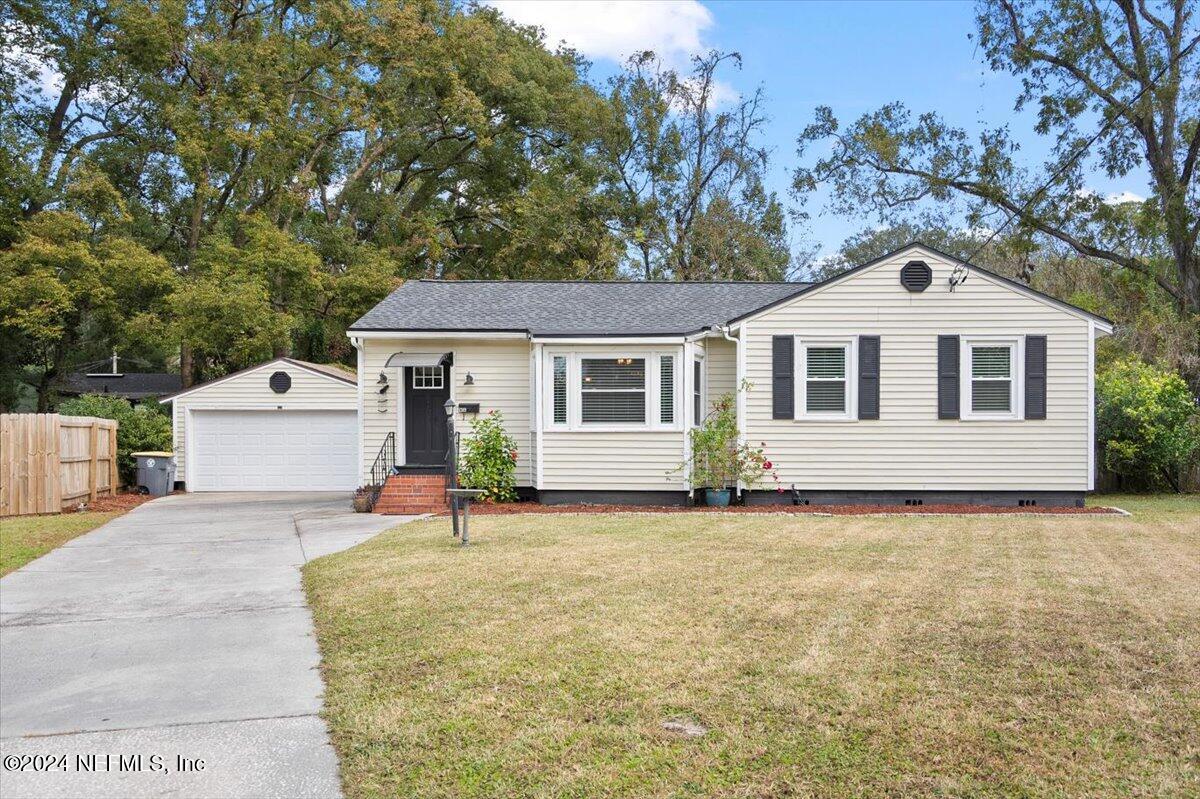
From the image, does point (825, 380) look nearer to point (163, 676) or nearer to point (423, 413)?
point (423, 413)

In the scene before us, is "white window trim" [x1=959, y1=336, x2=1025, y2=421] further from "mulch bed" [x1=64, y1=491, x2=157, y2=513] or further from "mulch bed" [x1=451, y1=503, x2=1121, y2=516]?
"mulch bed" [x1=64, y1=491, x2=157, y2=513]

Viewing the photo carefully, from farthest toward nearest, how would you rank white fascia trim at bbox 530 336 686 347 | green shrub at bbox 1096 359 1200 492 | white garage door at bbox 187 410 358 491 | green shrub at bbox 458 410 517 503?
white garage door at bbox 187 410 358 491 < green shrub at bbox 1096 359 1200 492 < green shrub at bbox 458 410 517 503 < white fascia trim at bbox 530 336 686 347

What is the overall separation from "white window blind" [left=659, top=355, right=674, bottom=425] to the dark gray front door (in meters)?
3.80

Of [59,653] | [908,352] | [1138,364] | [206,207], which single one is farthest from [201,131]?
[1138,364]

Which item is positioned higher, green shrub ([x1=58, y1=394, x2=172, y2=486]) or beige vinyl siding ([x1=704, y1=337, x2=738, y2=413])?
beige vinyl siding ([x1=704, y1=337, x2=738, y2=413])

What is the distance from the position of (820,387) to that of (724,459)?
1972mm

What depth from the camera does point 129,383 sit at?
107 ft

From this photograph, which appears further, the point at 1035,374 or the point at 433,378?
the point at 433,378

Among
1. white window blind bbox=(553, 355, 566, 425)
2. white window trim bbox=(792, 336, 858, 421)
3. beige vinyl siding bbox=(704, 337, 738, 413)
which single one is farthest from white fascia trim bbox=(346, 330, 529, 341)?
white window trim bbox=(792, 336, 858, 421)

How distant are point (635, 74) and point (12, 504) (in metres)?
23.4

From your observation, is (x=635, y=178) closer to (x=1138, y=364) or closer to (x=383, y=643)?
(x=1138, y=364)

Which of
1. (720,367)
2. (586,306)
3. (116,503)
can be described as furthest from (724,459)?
(116,503)

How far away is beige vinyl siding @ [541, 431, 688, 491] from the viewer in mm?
14961

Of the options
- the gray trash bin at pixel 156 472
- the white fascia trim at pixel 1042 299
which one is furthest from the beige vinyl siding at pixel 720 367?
the gray trash bin at pixel 156 472
